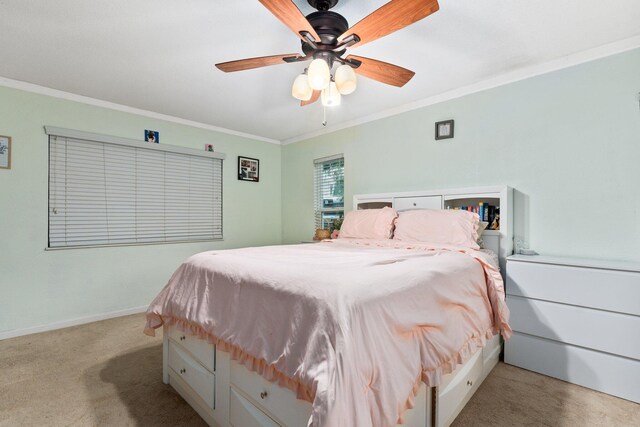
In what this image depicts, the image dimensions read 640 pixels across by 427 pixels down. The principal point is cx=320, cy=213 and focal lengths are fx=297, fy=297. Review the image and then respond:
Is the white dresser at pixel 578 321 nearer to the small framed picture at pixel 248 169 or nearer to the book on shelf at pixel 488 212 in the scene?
the book on shelf at pixel 488 212

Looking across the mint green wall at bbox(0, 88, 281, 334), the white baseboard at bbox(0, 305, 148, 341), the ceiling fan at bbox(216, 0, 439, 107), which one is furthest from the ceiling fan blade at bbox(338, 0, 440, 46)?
the white baseboard at bbox(0, 305, 148, 341)

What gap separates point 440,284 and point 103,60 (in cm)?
298

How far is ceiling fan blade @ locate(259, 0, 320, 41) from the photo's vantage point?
1304 mm

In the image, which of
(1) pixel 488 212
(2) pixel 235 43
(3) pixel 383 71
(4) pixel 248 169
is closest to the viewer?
(3) pixel 383 71

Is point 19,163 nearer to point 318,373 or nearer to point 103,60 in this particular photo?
point 103,60

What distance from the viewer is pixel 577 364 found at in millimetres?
1998

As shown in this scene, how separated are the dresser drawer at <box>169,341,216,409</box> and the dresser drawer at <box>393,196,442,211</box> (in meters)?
2.40

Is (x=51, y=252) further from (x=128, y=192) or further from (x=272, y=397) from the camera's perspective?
(x=272, y=397)

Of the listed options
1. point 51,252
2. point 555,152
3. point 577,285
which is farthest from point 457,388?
point 51,252

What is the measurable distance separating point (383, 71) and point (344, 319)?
1649 millimetres

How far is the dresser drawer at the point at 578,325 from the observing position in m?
1.83

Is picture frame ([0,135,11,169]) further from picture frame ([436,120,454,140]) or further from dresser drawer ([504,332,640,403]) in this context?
dresser drawer ([504,332,640,403])

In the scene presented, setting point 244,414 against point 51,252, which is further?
point 51,252

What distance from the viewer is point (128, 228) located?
3.44m
